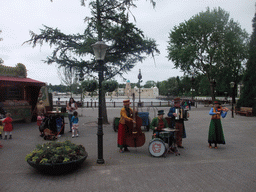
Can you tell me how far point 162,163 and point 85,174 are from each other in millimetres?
2127

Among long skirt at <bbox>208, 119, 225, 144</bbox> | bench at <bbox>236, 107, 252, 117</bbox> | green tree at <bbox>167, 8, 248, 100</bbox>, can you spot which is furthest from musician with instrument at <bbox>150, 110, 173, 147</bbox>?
green tree at <bbox>167, 8, 248, 100</bbox>

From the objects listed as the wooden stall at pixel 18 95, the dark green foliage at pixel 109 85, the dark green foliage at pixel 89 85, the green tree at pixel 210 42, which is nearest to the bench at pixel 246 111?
the green tree at pixel 210 42

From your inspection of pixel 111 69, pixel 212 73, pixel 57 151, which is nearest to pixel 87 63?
pixel 111 69

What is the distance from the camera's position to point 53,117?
30.6ft

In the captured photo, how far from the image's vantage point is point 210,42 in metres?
30.0

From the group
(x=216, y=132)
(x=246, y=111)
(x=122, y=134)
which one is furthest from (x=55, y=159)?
(x=246, y=111)

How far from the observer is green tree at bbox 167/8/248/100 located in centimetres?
2905

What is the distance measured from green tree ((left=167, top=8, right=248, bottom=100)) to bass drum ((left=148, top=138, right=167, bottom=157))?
24.3 meters

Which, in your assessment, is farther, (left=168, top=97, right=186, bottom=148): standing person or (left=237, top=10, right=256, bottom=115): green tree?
(left=237, top=10, right=256, bottom=115): green tree

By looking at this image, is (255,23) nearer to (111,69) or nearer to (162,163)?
(111,69)

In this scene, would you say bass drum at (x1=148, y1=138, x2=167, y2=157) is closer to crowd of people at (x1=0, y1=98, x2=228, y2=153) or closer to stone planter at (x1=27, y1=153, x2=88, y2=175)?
crowd of people at (x1=0, y1=98, x2=228, y2=153)

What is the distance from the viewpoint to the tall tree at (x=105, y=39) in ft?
38.2

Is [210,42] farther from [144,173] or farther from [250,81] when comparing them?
[144,173]

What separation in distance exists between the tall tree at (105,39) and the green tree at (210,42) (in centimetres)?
1782
